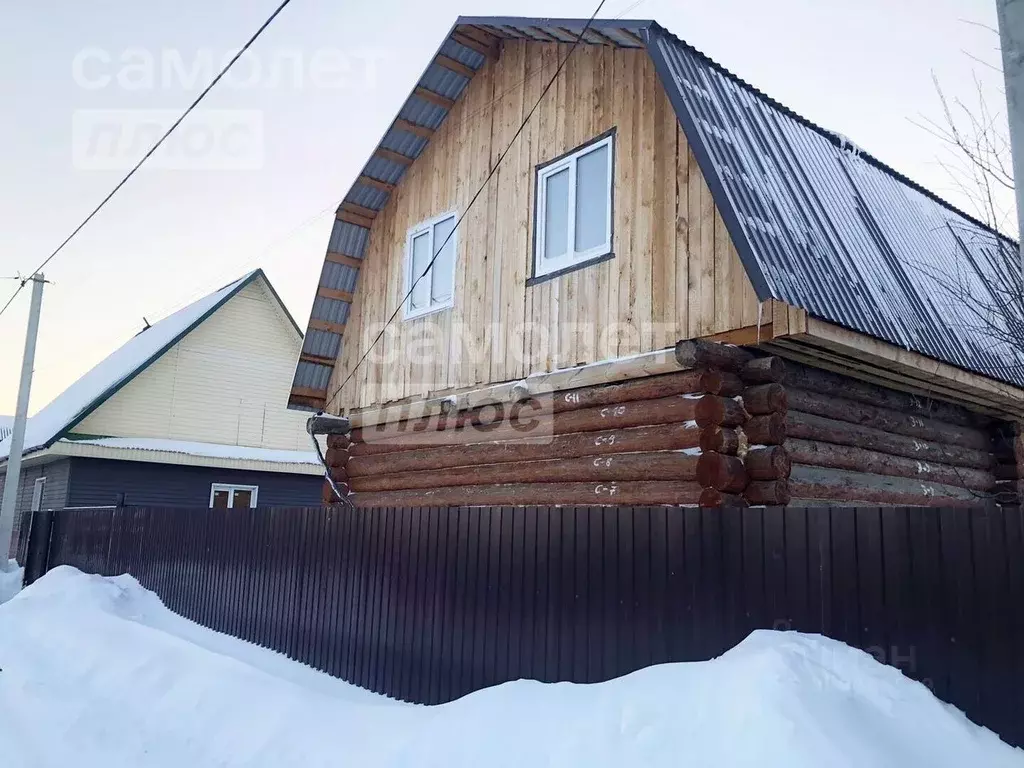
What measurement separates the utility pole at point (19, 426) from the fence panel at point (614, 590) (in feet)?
29.2

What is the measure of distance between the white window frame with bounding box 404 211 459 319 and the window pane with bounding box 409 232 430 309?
0.03 meters

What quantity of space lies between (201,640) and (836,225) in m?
8.14

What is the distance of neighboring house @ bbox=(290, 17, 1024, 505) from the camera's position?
6.77 m

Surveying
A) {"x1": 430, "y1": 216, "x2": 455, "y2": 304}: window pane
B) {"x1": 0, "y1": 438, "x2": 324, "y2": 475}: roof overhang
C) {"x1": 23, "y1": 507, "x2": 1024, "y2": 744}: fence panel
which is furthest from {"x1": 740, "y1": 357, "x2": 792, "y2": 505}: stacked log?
{"x1": 0, "y1": 438, "x2": 324, "y2": 475}: roof overhang

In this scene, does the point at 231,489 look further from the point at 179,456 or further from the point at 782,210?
the point at 782,210

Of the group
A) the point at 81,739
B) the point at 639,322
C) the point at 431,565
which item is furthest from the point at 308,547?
the point at 639,322

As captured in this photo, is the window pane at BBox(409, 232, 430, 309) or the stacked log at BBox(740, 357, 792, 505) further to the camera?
the window pane at BBox(409, 232, 430, 309)

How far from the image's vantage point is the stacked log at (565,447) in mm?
6625

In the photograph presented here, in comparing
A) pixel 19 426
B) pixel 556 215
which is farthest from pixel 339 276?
pixel 19 426

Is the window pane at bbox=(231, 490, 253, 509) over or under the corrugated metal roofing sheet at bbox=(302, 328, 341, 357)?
under

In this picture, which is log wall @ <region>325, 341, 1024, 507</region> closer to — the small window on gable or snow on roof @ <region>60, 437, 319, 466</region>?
snow on roof @ <region>60, 437, 319, 466</region>

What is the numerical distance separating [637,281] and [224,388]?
1571 centimetres

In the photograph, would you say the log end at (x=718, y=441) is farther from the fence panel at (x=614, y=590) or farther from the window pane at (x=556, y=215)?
the window pane at (x=556, y=215)

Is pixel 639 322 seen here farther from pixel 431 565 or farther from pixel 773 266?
pixel 431 565
